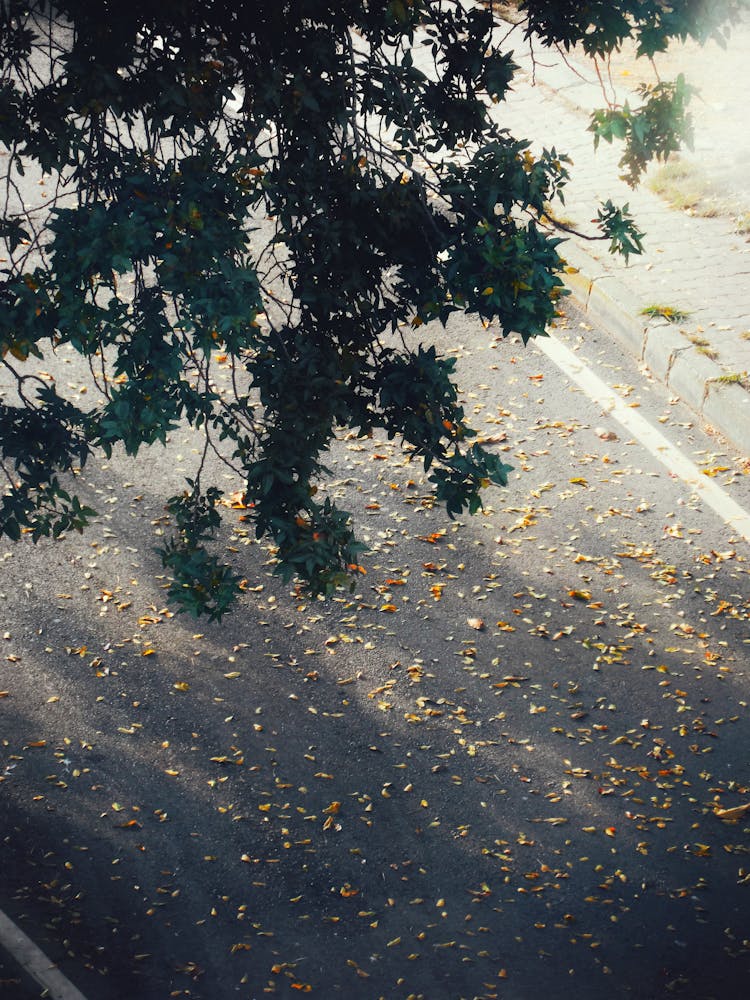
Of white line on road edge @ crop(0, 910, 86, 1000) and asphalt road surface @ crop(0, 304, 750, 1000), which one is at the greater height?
asphalt road surface @ crop(0, 304, 750, 1000)

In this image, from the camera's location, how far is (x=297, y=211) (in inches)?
129

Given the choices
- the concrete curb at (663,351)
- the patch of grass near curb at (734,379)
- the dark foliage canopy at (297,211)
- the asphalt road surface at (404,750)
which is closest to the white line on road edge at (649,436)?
the asphalt road surface at (404,750)

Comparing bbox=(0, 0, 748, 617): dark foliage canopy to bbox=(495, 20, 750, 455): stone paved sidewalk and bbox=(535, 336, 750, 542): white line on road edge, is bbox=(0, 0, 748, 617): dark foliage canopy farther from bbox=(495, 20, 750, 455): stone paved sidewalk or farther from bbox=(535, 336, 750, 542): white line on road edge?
bbox=(495, 20, 750, 455): stone paved sidewalk

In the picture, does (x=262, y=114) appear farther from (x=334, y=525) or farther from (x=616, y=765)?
(x=616, y=765)

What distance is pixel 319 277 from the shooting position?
3.45 m

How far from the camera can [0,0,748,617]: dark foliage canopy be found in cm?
310

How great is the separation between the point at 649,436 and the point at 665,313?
1361mm

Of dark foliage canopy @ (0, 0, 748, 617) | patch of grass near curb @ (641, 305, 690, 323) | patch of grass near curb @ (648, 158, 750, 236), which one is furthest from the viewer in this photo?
patch of grass near curb @ (648, 158, 750, 236)

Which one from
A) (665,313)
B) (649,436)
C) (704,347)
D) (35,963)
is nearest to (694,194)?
(665,313)

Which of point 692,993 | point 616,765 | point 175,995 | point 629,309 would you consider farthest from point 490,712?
point 629,309

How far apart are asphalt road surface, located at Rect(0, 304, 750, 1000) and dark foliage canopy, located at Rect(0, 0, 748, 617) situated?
156cm

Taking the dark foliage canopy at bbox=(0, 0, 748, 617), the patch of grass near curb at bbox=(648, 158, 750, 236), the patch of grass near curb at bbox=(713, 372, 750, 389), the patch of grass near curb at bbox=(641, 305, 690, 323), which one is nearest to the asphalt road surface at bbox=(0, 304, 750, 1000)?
the patch of grass near curb at bbox=(713, 372, 750, 389)

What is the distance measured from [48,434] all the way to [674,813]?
3.06 metres

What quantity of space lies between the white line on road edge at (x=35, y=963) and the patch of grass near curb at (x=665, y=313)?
19.5ft
